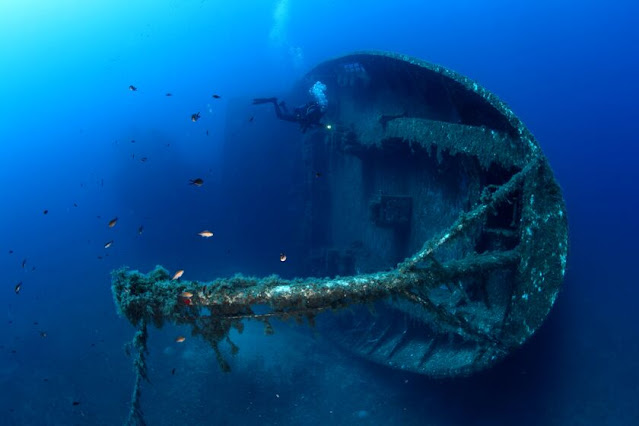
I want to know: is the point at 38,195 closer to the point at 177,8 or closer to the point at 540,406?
the point at 540,406

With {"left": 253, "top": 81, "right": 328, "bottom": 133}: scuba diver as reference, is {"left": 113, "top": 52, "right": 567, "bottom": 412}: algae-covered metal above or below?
below

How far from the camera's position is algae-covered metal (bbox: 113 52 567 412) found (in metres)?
3.33

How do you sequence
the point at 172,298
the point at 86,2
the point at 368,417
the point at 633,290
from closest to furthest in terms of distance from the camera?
1. the point at 172,298
2. the point at 368,417
3. the point at 633,290
4. the point at 86,2

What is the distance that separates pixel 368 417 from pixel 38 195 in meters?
52.8

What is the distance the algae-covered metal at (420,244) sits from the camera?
333 cm

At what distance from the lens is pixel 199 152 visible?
40938 mm

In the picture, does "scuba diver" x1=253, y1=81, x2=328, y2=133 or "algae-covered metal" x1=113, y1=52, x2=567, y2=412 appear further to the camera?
"scuba diver" x1=253, y1=81, x2=328, y2=133

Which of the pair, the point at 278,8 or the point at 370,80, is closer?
the point at 370,80

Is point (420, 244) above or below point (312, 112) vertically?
below

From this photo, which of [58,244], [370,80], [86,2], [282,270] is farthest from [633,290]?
[86,2]

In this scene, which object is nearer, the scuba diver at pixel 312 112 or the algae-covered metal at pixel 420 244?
the algae-covered metal at pixel 420 244

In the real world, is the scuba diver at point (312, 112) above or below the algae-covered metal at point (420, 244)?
above

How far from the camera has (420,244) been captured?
7777mm

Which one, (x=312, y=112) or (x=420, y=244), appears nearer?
(x=420, y=244)
